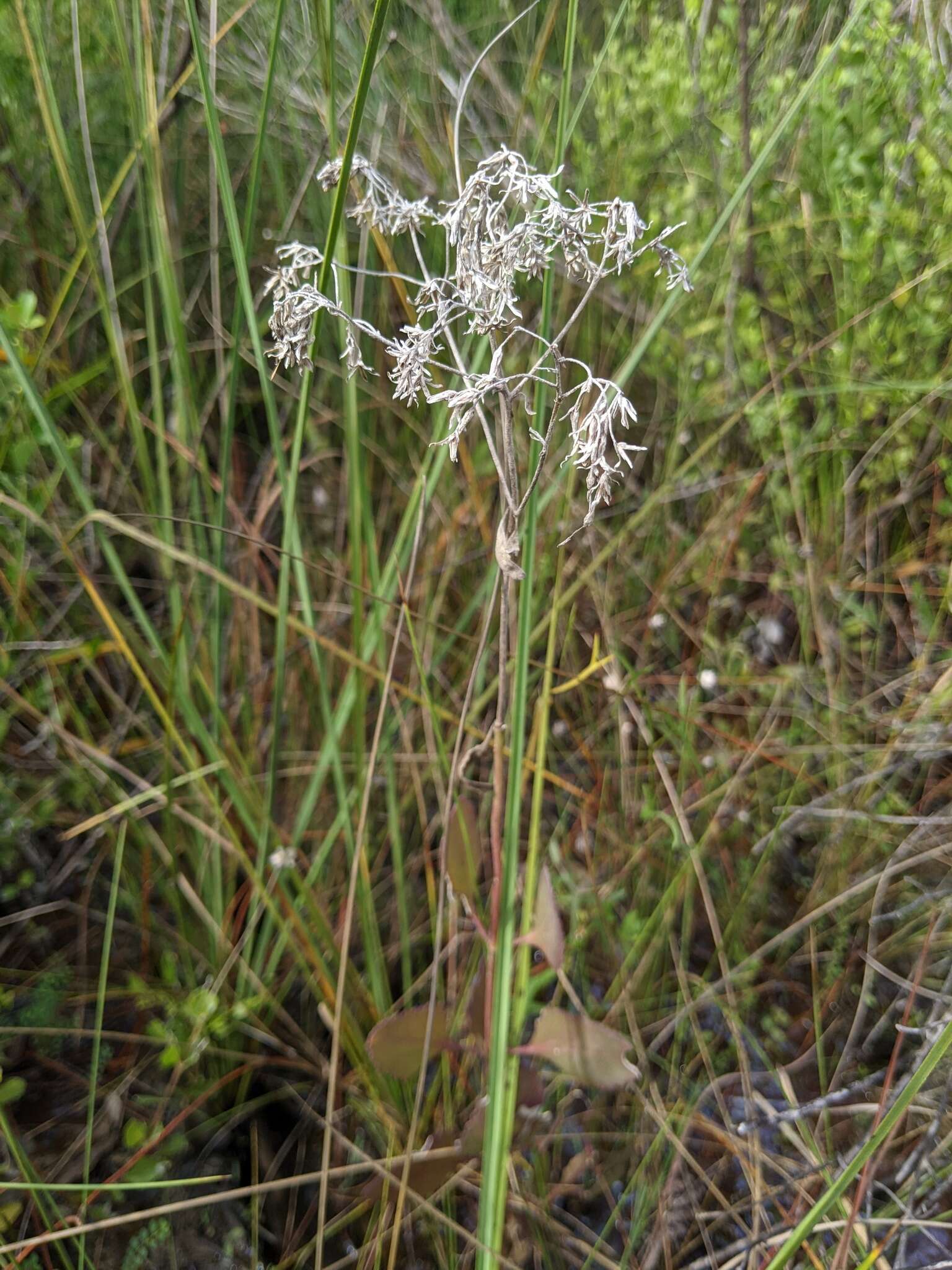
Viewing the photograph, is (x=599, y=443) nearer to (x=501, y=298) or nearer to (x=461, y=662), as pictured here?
(x=501, y=298)

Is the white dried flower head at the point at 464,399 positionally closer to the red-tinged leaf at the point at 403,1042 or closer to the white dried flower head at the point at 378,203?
the white dried flower head at the point at 378,203

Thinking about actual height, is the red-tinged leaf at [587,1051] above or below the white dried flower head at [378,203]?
below

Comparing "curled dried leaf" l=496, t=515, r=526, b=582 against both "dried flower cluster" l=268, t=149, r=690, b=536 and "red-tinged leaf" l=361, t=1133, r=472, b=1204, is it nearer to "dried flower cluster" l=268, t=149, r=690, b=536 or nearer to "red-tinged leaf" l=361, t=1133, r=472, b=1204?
"dried flower cluster" l=268, t=149, r=690, b=536

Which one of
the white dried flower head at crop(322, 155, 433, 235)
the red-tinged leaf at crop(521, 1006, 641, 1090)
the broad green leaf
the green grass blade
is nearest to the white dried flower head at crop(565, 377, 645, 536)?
the green grass blade

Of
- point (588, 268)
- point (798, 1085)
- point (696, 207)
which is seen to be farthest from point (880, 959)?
point (696, 207)

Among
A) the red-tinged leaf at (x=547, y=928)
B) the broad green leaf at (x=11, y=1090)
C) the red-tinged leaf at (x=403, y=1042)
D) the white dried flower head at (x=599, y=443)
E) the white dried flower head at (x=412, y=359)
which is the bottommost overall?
the broad green leaf at (x=11, y=1090)

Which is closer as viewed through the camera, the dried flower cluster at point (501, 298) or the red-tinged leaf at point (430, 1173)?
the dried flower cluster at point (501, 298)

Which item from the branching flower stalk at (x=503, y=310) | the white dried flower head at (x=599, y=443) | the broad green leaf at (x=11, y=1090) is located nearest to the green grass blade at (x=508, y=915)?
the branching flower stalk at (x=503, y=310)
